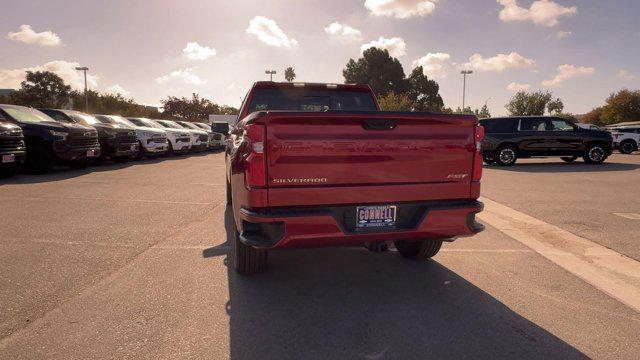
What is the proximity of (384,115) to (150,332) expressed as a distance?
2.23 m

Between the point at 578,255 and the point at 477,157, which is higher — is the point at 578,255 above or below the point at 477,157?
below

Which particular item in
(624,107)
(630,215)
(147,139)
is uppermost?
(624,107)

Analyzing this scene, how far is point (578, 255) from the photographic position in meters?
4.66

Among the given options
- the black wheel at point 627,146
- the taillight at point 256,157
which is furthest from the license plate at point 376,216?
the black wheel at point 627,146

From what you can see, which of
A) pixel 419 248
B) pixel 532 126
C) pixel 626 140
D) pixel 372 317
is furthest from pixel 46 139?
pixel 626 140

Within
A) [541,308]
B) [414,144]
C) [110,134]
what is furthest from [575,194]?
[110,134]

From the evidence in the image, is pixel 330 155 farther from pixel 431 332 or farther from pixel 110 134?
pixel 110 134

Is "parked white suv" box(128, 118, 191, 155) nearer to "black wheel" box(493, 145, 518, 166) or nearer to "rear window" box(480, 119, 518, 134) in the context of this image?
"rear window" box(480, 119, 518, 134)

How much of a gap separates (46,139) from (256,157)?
10.2 metres

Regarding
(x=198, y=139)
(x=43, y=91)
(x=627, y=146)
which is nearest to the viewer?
(x=198, y=139)

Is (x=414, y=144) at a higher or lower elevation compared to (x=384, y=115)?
lower

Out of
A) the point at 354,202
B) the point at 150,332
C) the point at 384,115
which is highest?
the point at 384,115

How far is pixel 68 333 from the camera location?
9.05 feet

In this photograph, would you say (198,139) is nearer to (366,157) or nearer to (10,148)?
(10,148)
